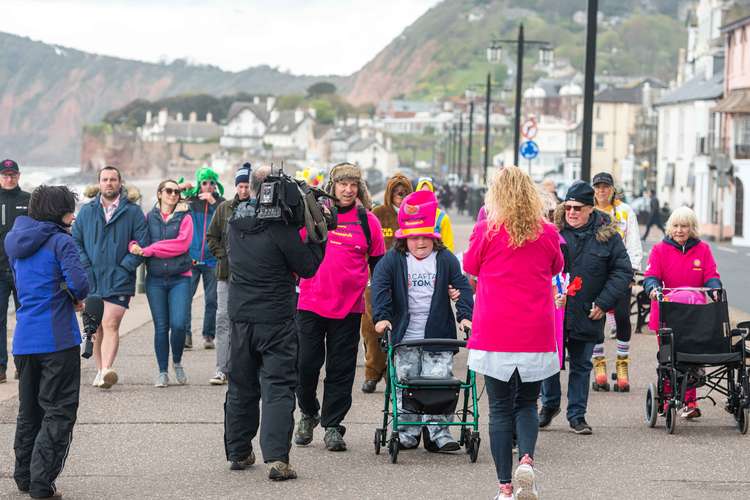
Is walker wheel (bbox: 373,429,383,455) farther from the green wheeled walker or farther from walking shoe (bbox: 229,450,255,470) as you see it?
walking shoe (bbox: 229,450,255,470)

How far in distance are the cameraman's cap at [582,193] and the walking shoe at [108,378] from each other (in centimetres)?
419

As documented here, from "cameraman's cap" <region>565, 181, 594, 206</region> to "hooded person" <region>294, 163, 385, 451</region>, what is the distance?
158cm

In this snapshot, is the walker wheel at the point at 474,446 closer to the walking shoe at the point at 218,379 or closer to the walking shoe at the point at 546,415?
the walking shoe at the point at 546,415

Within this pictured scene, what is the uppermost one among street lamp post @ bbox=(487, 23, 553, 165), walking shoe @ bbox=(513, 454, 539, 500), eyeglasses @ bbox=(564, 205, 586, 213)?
street lamp post @ bbox=(487, 23, 553, 165)

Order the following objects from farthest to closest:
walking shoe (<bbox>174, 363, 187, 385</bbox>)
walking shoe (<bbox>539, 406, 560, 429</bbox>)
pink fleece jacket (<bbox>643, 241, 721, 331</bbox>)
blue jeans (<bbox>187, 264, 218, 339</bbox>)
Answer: blue jeans (<bbox>187, 264, 218, 339</bbox>), walking shoe (<bbox>174, 363, 187, 385</bbox>), pink fleece jacket (<bbox>643, 241, 721, 331</bbox>), walking shoe (<bbox>539, 406, 560, 429</bbox>)

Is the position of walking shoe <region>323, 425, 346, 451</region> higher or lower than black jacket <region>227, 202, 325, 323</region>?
lower

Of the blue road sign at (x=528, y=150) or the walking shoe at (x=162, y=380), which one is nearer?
the walking shoe at (x=162, y=380)

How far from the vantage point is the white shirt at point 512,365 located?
7230 millimetres

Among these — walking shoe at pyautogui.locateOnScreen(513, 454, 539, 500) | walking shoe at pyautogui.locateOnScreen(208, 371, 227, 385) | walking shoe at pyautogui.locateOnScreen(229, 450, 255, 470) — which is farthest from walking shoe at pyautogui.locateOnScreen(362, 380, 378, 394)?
walking shoe at pyautogui.locateOnScreen(513, 454, 539, 500)

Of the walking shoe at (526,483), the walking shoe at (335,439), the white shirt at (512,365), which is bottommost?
the walking shoe at (335,439)

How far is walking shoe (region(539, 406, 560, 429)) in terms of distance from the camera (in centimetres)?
1000

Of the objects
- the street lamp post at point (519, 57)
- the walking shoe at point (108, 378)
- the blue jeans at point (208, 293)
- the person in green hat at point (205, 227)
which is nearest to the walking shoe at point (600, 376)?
the person in green hat at point (205, 227)

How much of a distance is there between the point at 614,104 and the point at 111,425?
12511cm

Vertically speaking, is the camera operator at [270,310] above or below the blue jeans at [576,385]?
above
